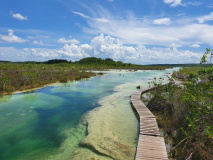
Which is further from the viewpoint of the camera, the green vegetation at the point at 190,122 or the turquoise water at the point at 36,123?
the turquoise water at the point at 36,123

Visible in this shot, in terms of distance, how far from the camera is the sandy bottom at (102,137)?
5.18 m

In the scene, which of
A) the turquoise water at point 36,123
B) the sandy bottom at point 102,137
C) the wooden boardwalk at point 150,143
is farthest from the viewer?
the turquoise water at point 36,123

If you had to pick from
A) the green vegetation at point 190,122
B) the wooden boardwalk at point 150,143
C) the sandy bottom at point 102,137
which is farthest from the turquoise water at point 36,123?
the green vegetation at point 190,122

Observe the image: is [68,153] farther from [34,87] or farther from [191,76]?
[34,87]

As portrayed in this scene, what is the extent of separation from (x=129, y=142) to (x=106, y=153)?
3.91ft

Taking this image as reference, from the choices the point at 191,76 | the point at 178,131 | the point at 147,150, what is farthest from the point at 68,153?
the point at 191,76

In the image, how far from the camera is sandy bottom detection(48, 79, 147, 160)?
5.18 metres

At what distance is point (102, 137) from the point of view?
6367 millimetres

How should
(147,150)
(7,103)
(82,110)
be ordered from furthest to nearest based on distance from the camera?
(7,103), (82,110), (147,150)

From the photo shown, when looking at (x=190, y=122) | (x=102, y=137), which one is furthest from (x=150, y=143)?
(x=102, y=137)

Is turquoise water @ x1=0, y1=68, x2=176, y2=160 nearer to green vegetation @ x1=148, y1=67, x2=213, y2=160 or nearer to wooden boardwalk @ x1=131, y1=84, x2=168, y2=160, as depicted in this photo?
wooden boardwalk @ x1=131, y1=84, x2=168, y2=160

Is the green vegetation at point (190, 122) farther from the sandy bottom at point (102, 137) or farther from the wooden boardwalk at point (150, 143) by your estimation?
the sandy bottom at point (102, 137)

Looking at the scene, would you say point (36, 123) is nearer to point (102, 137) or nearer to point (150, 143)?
point (102, 137)

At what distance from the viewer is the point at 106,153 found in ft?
17.2
